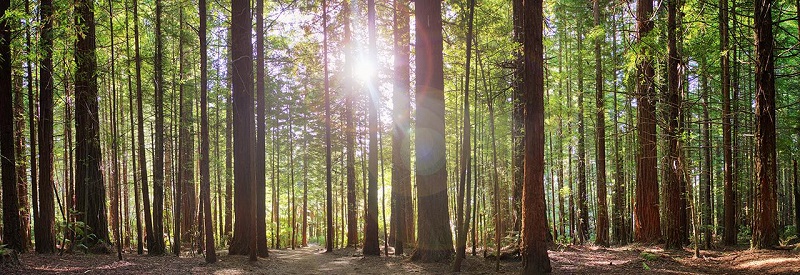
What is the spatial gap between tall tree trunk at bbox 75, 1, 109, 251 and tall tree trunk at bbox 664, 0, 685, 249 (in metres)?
14.8

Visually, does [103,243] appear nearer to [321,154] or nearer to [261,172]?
[261,172]

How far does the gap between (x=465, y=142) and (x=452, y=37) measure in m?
5.71

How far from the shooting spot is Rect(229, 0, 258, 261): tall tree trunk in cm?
1348

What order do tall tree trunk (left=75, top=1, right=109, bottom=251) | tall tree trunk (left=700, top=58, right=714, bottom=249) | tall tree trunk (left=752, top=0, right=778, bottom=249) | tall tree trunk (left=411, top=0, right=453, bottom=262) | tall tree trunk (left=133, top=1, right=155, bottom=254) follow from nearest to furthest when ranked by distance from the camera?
tall tree trunk (left=752, top=0, right=778, bottom=249) → tall tree trunk (left=411, top=0, right=453, bottom=262) → tall tree trunk (left=133, top=1, right=155, bottom=254) → tall tree trunk (left=700, top=58, right=714, bottom=249) → tall tree trunk (left=75, top=1, right=109, bottom=251)

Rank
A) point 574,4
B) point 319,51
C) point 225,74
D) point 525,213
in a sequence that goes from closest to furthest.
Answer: point 525,213
point 319,51
point 574,4
point 225,74

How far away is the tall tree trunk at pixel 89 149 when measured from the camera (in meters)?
12.9

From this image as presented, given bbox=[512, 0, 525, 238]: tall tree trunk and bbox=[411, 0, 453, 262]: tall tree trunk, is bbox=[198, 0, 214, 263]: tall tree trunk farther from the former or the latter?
bbox=[512, 0, 525, 238]: tall tree trunk

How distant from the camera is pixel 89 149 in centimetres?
1305

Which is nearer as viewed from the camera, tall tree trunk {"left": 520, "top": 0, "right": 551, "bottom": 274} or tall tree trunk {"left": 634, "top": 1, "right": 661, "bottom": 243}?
tall tree trunk {"left": 520, "top": 0, "right": 551, "bottom": 274}

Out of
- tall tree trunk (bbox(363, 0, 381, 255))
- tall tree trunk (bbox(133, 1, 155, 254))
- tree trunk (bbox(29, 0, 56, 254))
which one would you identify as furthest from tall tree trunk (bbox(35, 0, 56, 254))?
tall tree trunk (bbox(363, 0, 381, 255))

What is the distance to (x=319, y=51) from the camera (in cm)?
1767

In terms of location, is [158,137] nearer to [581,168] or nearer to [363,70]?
[363,70]

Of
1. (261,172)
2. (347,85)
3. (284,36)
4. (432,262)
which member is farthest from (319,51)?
(432,262)

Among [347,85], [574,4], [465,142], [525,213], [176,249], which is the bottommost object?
[176,249]
